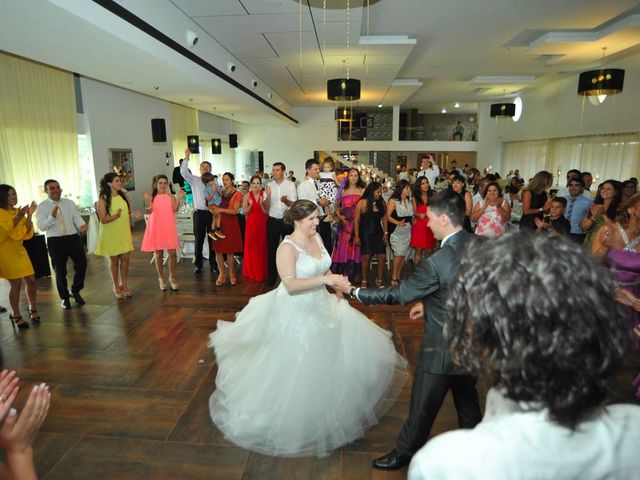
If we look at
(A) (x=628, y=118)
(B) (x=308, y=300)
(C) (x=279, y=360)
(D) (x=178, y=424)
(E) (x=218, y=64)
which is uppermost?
(E) (x=218, y=64)

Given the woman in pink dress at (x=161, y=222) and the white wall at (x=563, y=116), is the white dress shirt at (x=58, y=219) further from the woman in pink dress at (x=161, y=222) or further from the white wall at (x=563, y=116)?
the white wall at (x=563, y=116)

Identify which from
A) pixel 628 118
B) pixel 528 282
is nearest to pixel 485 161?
pixel 628 118

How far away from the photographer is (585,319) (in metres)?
0.68

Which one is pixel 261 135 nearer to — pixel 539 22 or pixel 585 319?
pixel 539 22


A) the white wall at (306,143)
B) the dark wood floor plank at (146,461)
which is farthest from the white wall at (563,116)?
the dark wood floor plank at (146,461)

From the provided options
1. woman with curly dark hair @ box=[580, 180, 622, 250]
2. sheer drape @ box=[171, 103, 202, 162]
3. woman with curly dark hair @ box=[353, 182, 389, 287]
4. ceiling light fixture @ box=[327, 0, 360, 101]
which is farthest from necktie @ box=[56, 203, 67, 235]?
sheer drape @ box=[171, 103, 202, 162]

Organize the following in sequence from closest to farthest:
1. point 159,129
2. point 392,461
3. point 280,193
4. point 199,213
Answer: point 392,461 < point 280,193 < point 199,213 < point 159,129

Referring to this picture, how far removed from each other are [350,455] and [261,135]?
58.6 feet

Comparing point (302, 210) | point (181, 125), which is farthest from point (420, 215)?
point (181, 125)

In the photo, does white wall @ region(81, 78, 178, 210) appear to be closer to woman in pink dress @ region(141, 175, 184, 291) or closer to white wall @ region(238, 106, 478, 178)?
woman in pink dress @ region(141, 175, 184, 291)

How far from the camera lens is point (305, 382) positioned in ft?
8.23

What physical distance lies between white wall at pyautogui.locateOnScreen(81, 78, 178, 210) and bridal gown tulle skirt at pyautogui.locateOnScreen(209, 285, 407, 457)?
25.6 feet

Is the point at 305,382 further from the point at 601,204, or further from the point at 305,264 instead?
the point at 601,204

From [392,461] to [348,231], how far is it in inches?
138
